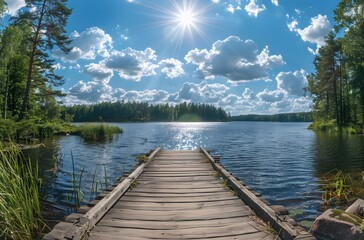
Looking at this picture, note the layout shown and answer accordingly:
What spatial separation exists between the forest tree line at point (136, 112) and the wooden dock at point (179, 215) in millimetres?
144574

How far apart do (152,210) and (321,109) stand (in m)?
57.3

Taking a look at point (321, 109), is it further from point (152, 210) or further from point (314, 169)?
point (152, 210)

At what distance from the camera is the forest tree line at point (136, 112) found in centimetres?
15820

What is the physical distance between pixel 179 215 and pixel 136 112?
16426cm

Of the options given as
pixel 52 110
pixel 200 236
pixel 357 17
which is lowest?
pixel 200 236

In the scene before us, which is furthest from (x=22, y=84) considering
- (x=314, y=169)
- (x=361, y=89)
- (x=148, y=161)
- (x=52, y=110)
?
(x=361, y=89)

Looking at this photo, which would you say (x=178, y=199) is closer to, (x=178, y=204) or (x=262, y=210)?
(x=178, y=204)

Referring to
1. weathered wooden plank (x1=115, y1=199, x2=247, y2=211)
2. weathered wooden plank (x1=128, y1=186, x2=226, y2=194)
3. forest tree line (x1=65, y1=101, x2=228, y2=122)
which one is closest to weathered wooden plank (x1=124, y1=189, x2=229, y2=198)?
weathered wooden plank (x1=128, y1=186, x2=226, y2=194)

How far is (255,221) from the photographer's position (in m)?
5.09

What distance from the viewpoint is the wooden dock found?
4461 millimetres

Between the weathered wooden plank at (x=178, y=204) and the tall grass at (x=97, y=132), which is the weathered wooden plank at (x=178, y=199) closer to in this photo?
the weathered wooden plank at (x=178, y=204)

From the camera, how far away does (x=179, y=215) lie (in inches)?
216

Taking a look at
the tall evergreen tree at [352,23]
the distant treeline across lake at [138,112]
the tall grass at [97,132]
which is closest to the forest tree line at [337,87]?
the tall evergreen tree at [352,23]

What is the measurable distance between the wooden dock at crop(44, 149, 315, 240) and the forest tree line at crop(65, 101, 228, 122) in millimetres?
144574
